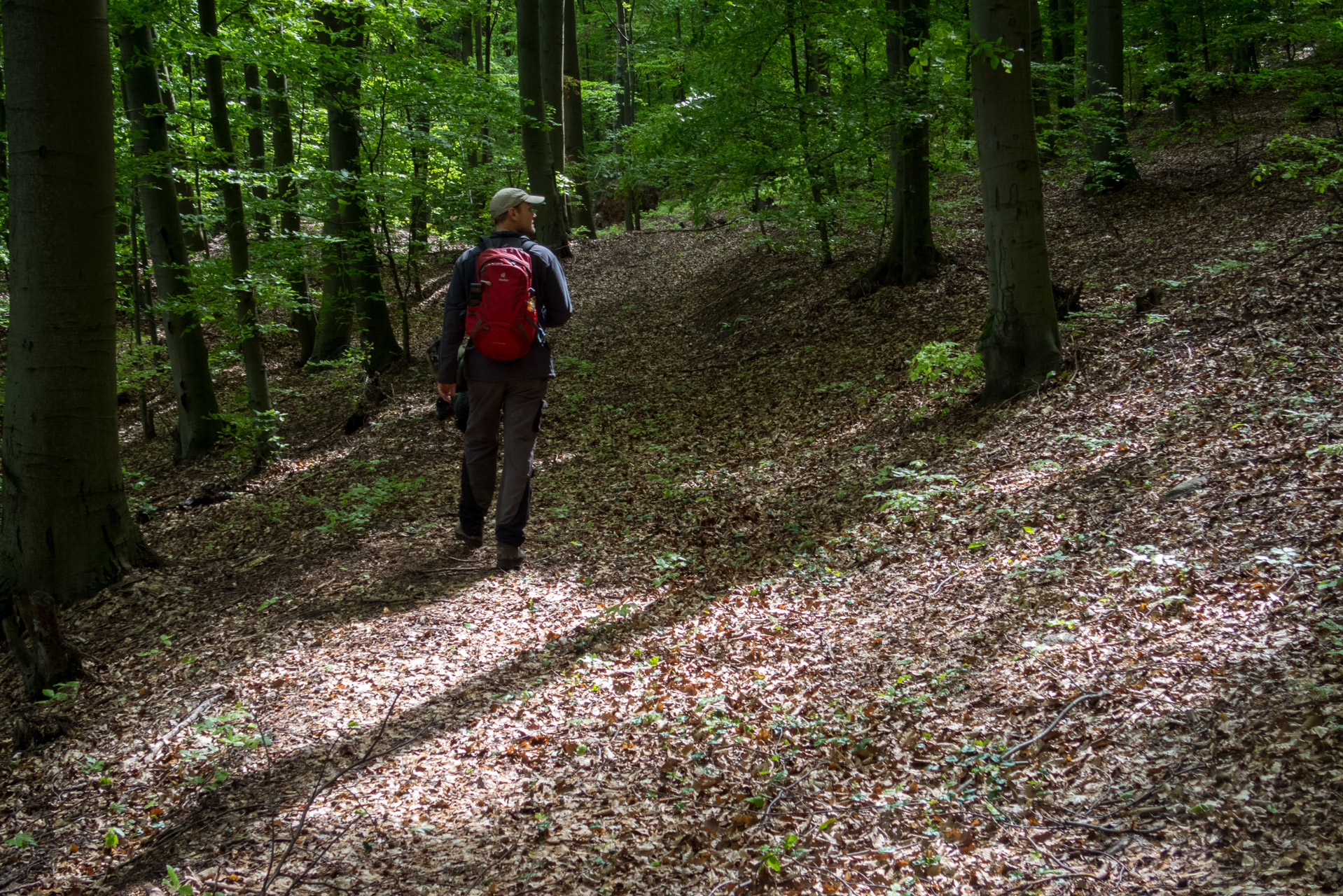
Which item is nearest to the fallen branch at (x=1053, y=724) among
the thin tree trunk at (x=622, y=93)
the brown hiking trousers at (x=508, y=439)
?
the brown hiking trousers at (x=508, y=439)

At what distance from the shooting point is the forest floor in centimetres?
265

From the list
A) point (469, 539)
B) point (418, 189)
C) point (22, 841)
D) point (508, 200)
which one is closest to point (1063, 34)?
point (418, 189)

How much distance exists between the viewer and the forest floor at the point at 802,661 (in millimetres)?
2652

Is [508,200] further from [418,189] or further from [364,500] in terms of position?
[418,189]

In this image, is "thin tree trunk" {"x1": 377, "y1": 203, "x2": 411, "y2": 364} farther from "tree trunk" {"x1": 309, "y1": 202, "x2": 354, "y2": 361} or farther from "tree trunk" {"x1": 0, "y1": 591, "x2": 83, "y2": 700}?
"tree trunk" {"x1": 0, "y1": 591, "x2": 83, "y2": 700}

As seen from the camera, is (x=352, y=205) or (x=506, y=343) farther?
(x=352, y=205)

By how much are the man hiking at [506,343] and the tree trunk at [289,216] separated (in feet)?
17.5

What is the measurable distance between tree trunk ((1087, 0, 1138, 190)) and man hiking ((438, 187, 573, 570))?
1004 centimetres

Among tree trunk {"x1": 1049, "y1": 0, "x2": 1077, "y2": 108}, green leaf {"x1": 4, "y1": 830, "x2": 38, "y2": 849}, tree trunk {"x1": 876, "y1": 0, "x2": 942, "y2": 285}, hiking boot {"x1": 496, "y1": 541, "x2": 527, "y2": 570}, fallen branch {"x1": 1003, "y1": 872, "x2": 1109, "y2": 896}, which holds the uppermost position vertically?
tree trunk {"x1": 1049, "y1": 0, "x2": 1077, "y2": 108}

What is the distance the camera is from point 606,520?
6.25 m

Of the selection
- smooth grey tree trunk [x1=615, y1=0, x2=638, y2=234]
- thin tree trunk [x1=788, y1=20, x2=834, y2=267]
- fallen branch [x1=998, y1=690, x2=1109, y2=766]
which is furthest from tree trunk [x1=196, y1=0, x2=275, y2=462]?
smooth grey tree trunk [x1=615, y1=0, x2=638, y2=234]

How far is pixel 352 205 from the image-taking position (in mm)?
10602

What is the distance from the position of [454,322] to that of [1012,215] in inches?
173

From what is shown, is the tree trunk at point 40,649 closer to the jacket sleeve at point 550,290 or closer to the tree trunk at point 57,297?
the tree trunk at point 57,297
